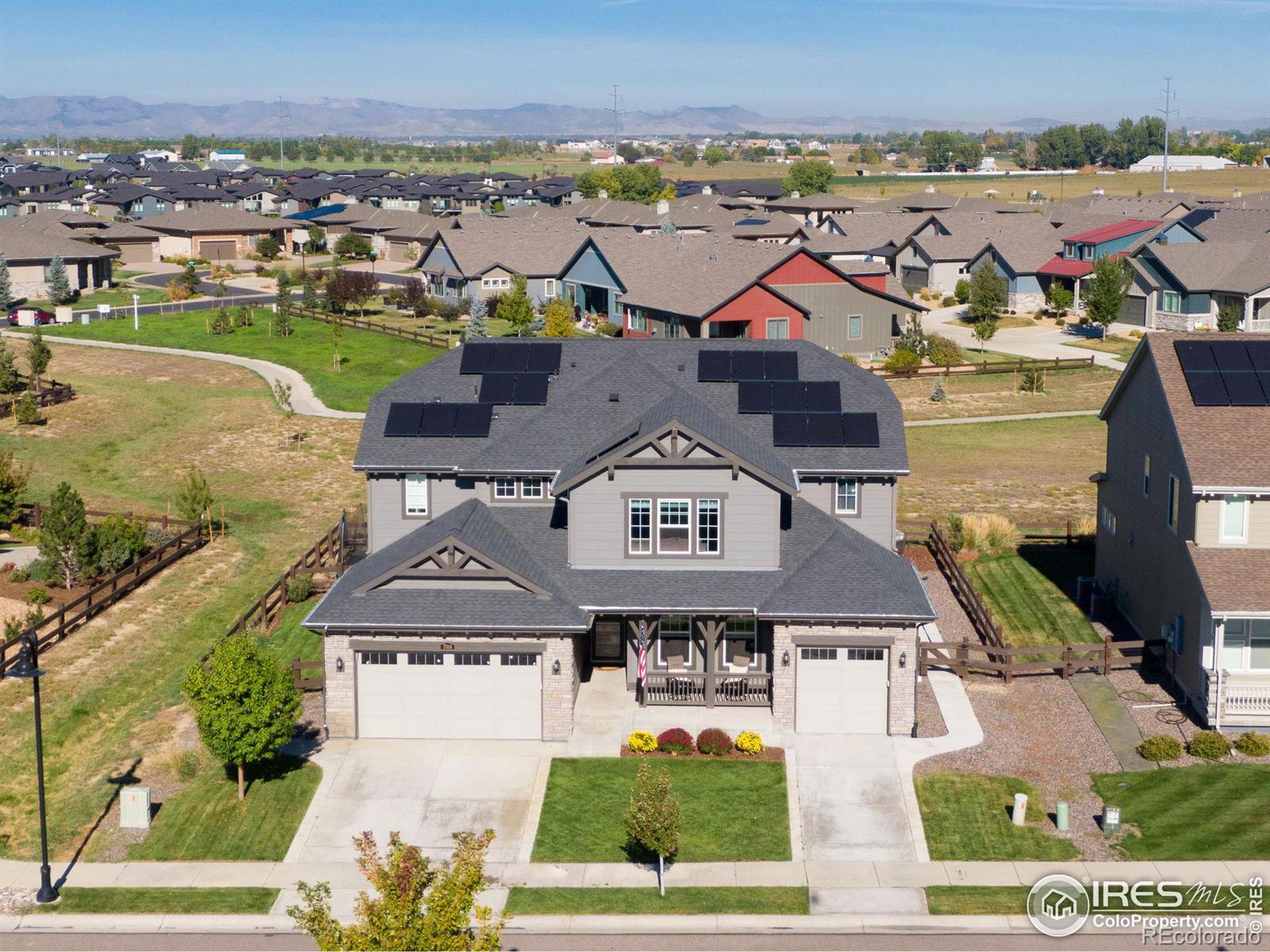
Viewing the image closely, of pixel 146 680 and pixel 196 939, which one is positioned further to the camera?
pixel 146 680

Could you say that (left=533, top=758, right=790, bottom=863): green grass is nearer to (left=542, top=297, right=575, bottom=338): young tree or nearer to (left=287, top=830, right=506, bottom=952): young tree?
(left=287, top=830, right=506, bottom=952): young tree

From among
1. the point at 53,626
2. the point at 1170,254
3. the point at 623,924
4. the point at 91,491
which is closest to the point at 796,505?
the point at 623,924

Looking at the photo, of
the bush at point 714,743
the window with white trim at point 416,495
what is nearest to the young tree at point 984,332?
the window with white trim at point 416,495

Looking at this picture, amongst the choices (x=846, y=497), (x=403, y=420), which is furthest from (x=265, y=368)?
(x=846, y=497)

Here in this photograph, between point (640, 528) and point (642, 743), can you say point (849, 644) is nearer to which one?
point (642, 743)

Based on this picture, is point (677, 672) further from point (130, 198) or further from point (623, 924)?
point (130, 198)
